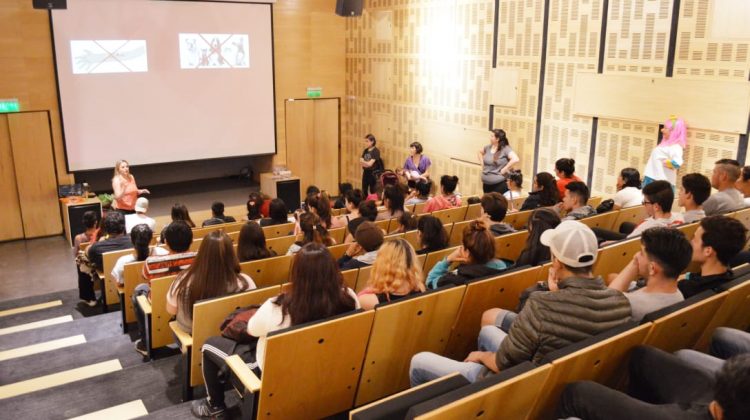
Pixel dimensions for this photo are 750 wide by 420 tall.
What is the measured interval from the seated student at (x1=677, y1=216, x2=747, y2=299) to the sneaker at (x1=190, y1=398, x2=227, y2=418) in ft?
8.31

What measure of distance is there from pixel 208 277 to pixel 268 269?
744 mm

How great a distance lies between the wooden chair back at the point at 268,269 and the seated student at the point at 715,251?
2.53m

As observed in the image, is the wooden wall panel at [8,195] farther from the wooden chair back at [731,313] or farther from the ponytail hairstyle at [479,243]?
the wooden chair back at [731,313]

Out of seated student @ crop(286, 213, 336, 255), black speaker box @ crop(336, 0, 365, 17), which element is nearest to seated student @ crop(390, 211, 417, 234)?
seated student @ crop(286, 213, 336, 255)

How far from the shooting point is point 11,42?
8867mm

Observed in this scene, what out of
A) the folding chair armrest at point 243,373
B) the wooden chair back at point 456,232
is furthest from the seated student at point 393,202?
the folding chair armrest at point 243,373

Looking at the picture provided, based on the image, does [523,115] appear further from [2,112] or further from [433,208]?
[2,112]

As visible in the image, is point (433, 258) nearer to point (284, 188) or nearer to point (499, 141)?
point (499, 141)

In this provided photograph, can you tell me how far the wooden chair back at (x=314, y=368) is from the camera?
2621mm

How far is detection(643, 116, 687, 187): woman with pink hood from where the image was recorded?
6.46 meters

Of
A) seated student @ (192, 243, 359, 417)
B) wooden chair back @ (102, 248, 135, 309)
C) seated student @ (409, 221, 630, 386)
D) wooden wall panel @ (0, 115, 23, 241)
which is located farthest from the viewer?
wooden wall panel @ (0, 115, 23, 241)

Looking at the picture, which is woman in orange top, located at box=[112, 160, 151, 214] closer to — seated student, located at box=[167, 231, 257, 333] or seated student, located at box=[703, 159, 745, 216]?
seated student, located at box=[167, 231, 257, 333]

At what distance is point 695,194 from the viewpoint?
4.62m

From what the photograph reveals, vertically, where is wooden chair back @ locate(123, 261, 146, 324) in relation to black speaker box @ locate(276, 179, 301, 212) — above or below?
above
